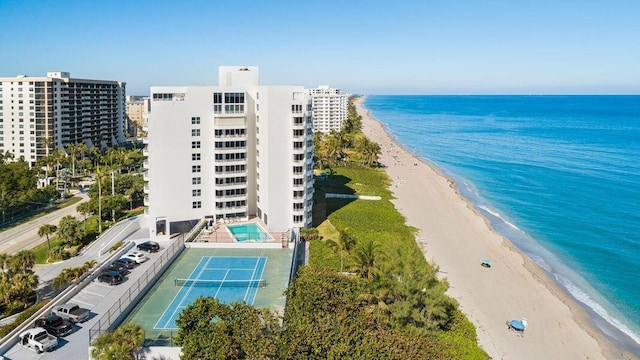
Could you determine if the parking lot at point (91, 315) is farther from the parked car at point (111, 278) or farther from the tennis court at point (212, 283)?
the tennis court at point (212, 283)

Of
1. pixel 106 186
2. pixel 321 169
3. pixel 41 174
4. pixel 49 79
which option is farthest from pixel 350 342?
pixel 49 79

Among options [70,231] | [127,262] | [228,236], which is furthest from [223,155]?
[70,231]

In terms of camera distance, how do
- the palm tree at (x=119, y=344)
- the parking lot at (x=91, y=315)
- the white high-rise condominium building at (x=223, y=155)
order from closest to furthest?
the palm tree at (x=119, y=344), the parking lot at (x=91, y=315), the white high-rise condominium building at (x=223, y=155)

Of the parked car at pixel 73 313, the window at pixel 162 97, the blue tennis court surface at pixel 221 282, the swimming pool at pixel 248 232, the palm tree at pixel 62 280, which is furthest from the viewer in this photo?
the window at pixel 162 97

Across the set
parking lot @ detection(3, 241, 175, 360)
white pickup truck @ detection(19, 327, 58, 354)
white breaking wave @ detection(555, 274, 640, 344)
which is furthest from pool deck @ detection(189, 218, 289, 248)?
white breaking wave @ detection(555, 274, 640, 344)

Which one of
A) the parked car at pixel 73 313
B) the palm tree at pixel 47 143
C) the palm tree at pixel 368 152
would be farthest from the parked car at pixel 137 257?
the palm tree at pixel 368 152

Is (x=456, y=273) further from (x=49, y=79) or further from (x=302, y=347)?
(x=49, y=79)
